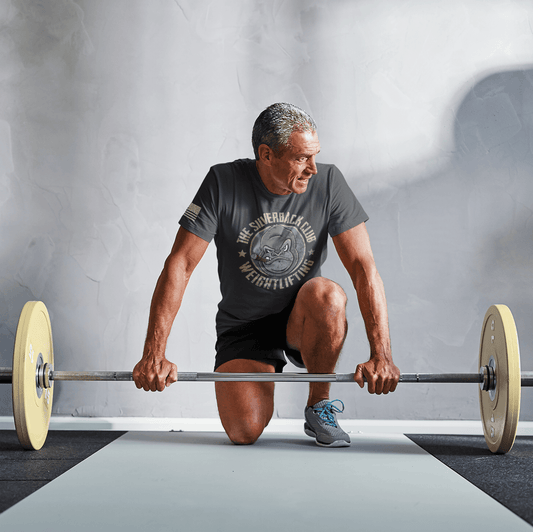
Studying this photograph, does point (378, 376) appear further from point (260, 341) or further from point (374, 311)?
point (260, 341)

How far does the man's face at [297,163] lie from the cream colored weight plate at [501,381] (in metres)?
0.73

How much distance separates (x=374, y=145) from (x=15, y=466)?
177 cm

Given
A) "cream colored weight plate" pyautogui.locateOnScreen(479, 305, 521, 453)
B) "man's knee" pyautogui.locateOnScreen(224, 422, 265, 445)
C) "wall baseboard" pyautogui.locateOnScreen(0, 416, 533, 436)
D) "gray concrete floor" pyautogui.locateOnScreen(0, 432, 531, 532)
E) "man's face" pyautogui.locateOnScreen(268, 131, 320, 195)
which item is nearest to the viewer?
"gray concrete floor" pyautogui.locateOnScreen(0, 432, 531, 532)

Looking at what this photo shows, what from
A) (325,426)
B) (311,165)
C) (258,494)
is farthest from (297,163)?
(258,494)

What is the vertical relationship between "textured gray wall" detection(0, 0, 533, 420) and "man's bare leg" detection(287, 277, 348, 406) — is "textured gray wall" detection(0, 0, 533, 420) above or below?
above

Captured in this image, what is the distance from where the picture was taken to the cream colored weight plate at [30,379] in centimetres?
160

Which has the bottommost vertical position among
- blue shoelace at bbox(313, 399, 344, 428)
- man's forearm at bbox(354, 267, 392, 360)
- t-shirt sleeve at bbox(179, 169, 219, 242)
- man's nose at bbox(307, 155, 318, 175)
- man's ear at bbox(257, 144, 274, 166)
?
blue shoelace at bbox(313, 399, 344, 428)

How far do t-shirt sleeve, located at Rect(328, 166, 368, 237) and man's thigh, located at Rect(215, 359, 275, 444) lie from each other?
538 millimetres

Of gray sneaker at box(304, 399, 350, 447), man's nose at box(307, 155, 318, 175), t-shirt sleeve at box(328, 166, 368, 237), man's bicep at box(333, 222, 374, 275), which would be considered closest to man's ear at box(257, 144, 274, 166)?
man's nose at box(307, 155, 318, 175)

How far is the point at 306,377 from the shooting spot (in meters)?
1.62

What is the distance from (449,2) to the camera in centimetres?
236

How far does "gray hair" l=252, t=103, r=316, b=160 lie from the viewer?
1752mm

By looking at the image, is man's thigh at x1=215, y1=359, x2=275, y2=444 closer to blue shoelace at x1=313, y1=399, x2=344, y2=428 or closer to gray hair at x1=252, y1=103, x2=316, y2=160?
blue shoelace at x1=313, y1=399, x2=344, y2=428

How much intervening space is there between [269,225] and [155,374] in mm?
626
